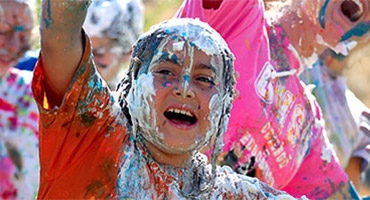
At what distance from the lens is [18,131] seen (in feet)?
12.1

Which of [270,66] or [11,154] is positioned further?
[270,66]

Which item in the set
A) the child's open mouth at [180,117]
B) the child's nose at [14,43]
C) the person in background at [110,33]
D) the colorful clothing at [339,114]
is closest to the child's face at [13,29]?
the child's nose at [14,43]

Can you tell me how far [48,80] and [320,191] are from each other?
1.83 metres

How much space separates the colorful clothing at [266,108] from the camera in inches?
161

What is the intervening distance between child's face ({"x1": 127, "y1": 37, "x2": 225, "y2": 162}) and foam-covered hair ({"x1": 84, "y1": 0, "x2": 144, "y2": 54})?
1.30m

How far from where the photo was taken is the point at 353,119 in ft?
17.3

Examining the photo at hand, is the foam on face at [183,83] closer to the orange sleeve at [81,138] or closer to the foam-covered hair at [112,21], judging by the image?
the orange sleeve at [81,138]

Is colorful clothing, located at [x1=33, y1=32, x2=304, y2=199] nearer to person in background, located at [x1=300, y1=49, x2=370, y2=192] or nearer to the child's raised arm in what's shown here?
the child's raised arm

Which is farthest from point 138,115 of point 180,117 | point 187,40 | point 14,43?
point 14,43

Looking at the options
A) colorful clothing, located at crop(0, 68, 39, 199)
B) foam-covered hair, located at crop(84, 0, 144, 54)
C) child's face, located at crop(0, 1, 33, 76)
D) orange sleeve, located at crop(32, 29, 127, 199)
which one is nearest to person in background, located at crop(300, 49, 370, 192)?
foam-covered hair, located at crop(84, 0, 144, 54)

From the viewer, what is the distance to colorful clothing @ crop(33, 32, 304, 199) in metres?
2.92

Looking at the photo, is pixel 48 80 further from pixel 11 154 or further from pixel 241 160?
pixel 241 160

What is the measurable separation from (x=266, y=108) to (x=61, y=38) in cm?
144

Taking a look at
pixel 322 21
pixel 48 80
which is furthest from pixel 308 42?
pixel 48 80
